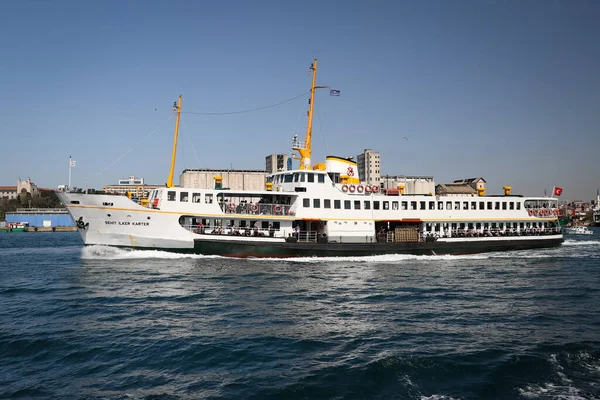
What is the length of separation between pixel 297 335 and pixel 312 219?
18.5 meters

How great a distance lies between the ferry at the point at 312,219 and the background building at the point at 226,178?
4731cm

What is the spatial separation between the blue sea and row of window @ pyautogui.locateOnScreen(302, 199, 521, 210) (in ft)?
29.6

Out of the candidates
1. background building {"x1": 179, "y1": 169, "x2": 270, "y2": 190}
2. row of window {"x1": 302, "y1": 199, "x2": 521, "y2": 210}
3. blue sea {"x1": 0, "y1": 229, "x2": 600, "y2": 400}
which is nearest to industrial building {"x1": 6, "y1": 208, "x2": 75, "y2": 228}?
background building {"x1": 179, "y1": 169, "x2": 270, "y2": 190}

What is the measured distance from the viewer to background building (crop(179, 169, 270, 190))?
262 feet

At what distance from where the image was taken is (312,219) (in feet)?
100

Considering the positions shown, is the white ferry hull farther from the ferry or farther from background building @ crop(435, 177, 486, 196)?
background building @ crop(435, 177, 486, 196)

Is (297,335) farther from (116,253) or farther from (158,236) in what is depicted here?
(116,253)

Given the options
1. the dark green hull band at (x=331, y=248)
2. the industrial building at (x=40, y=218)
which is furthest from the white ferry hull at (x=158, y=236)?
the industrial building at (x=40, y=218)

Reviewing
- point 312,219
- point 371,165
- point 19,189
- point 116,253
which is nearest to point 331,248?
point 312,219

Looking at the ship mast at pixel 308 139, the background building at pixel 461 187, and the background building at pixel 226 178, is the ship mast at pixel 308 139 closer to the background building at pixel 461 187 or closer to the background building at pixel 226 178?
the background building at pixel 226 178

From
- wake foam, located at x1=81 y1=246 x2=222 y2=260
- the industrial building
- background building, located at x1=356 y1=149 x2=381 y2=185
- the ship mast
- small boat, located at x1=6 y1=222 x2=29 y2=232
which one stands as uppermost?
background building, located at x1=356 y1=149 x2=381 y2=185

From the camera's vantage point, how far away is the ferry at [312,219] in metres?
27.5

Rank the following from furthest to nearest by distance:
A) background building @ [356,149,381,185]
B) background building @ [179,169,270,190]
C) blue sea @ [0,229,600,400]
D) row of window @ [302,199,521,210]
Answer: background building @ [356,149,381,185] → background building @ [179,169,270,190] → row of window @ [302,199,521,210] → blue sea @ [0,229,600,400]

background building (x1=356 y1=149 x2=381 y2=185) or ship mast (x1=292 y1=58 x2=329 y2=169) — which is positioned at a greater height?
background building (x1=356 y1=149 x2=381 y2=185)
